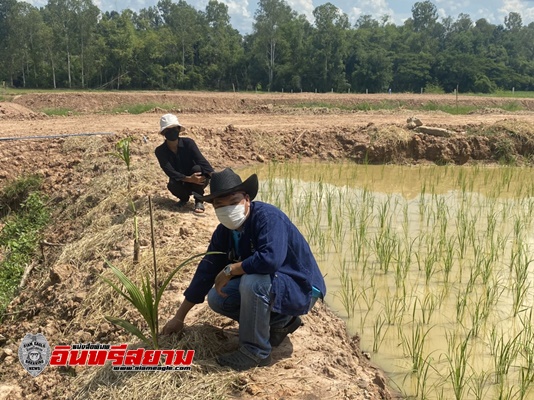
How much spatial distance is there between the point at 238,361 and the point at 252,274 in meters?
0.49

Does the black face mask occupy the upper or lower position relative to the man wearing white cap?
upper

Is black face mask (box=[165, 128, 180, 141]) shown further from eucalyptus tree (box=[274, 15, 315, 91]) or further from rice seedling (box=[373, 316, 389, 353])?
eucalyptus tree (box=[274, 15, 315, 91])

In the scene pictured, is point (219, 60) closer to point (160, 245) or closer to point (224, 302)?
point (160, 245)

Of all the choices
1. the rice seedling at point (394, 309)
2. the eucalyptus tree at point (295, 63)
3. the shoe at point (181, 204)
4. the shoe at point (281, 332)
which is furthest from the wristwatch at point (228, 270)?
the eucalyptus tree at point (295, 63)

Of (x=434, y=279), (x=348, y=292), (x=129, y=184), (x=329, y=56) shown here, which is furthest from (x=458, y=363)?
(x=329, y=56)

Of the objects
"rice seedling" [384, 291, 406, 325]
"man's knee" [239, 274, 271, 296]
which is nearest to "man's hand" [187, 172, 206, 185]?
"rice seedling" [384, 291, 406, 325]

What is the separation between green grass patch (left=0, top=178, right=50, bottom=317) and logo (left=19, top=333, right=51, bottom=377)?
140cm

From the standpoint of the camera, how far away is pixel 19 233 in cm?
660

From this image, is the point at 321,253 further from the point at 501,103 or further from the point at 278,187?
the point at 501,103

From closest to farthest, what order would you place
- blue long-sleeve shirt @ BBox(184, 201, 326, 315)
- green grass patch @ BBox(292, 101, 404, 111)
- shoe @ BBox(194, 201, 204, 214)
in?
blue long-sleeve shirt @ BBox(184, 201, 326, 315) < shoe @ BBox(194, 201, 204, 214) < green grass patch @ BBox(292, 101, 404, 111)

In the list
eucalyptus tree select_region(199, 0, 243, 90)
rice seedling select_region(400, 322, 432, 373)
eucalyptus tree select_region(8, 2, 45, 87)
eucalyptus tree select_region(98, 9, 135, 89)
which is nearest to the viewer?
rice seedling select_region(400, 322, 432, 373)

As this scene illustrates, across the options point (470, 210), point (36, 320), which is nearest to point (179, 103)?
point (470, 210)

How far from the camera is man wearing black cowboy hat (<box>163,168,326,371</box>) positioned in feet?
9.04

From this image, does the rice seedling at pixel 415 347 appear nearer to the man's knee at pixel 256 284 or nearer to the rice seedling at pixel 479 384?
the rice seedling at pixel 479 384
